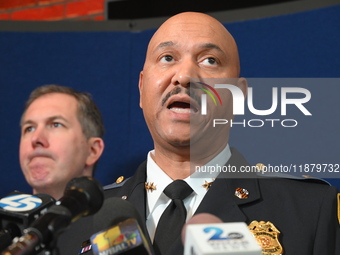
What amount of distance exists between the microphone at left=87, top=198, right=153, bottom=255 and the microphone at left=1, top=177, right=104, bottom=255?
0.05 m

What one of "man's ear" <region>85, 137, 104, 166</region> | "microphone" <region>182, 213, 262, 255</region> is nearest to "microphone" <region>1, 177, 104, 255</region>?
"microphone" <region>182, 213, 262, 255</region>

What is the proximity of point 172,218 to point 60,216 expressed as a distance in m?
0.64

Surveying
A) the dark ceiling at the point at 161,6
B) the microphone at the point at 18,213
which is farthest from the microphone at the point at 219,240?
the dark ceiling at the point at 161,6

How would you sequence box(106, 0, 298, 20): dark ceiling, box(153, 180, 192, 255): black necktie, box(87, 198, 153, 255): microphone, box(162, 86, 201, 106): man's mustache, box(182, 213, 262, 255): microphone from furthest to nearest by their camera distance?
box(106, 0, 298, 20): dark ceiling < box(162, 86, 201, 106): man's mustache < box(153, 180, 192, 255): black necktie < box(87, 198, 153, 255): microphone < box(182, 213, 262, 255): microphone

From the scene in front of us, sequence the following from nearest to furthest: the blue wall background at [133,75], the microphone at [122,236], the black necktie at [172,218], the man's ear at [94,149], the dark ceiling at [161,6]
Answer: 1. the microphone at [122,236]
2. the black necktie at [172,218]
3. the blue wall background at [133,75]
4. the man's ear at [94,149]
5. the dark ceiling at [161,6]

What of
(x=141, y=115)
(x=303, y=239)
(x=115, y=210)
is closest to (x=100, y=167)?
(x=141, y=115)

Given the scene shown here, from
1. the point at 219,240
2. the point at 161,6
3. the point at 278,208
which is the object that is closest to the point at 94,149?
the point at 278,208

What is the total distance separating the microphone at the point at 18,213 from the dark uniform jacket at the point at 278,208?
0.44 metres

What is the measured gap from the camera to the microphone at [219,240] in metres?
0.73

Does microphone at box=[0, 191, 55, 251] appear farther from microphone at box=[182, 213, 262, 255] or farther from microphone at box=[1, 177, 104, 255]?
microphone at box=[182, 213, 262, 255]

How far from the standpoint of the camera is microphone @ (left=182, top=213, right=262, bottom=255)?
0.73 meters

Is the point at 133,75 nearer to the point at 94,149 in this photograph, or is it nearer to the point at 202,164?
the point at 94,149

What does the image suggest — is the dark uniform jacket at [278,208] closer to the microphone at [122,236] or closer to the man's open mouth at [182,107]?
the man's open mouth at [182,107]

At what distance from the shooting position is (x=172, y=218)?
1438mm
